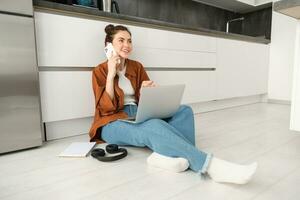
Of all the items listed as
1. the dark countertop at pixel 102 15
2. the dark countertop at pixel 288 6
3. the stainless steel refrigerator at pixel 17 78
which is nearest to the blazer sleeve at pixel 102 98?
the stainless steel refrigerator at pixel 17 78

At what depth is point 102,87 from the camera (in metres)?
1.38

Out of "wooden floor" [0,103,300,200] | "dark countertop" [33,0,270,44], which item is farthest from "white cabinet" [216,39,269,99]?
"wooden floor" [0,103,300,200]

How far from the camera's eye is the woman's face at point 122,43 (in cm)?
142

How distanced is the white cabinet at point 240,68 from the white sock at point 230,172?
181 cm

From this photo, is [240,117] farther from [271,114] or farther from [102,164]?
[102,164]

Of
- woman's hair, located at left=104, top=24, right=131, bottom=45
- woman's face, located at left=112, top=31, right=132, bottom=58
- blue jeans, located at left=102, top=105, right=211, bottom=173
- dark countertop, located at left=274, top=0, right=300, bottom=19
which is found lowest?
blue jeans, located at left=102, top=105, right=211, bottom=173

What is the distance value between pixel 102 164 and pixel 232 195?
59 cm

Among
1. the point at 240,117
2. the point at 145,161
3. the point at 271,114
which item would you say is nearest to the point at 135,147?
the point at 145,161

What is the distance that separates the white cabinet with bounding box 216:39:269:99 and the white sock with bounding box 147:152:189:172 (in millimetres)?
1751

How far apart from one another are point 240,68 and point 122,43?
1.97 m

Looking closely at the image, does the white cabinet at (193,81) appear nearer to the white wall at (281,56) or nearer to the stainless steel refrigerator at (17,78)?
the stainless steel refrigerator at (17,78)

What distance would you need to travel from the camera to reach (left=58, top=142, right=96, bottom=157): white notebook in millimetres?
1248

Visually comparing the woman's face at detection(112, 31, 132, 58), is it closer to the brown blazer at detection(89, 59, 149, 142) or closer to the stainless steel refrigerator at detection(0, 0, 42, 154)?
the brown blazer at detection(89, 59, 149, 142)

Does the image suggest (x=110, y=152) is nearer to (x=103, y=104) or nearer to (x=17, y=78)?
(x=103, y=104)
